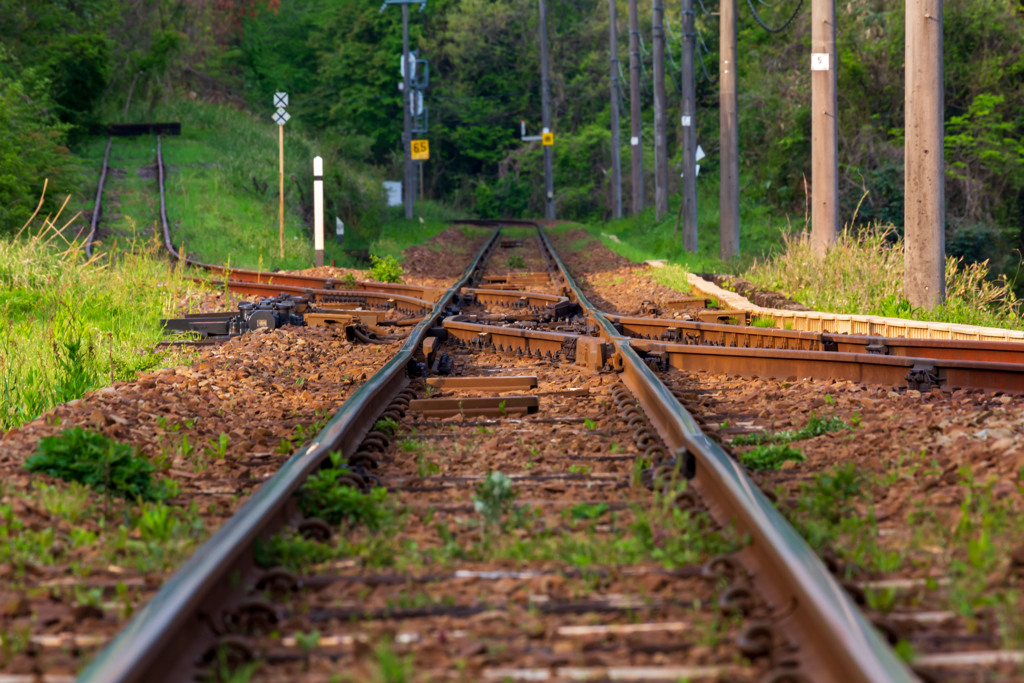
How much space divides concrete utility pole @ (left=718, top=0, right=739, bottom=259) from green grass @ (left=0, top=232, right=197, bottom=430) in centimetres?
1086

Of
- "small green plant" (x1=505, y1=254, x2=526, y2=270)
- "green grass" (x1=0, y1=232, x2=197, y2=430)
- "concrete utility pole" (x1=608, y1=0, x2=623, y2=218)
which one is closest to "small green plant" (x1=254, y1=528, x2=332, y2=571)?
"green grass" (x1=0, y1=232, x2=197, y2=430)

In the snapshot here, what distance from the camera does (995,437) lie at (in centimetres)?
502

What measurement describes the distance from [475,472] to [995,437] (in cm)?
246

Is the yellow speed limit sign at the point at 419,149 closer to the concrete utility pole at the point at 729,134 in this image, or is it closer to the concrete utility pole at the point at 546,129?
the concrete utility pole at the point at 546,129

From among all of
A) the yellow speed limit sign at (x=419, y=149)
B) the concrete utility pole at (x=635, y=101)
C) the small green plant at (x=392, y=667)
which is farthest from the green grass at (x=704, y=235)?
the small green plant at (x=392, y=667)

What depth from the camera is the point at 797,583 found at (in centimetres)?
294

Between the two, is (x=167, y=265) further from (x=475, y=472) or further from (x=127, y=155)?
(x=127, y=155)

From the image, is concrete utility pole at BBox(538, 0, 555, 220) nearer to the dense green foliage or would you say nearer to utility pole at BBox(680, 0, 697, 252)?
the dense green foliage

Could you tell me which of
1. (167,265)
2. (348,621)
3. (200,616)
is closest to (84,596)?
(200,616)

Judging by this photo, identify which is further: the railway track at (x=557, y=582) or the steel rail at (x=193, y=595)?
the railway track at (x=557, y=582)

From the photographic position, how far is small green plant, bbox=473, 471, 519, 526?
13.4 ft

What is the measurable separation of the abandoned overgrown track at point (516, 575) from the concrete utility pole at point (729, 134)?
15.3m

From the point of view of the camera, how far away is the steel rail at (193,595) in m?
2.53

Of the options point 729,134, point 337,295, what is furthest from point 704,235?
point 337,295
